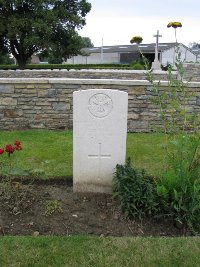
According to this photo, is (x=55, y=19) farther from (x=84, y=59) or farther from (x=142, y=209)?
(x=84, y=59)

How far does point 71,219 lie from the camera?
3791mm

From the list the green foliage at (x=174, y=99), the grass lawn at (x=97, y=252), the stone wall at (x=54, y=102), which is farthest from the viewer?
the stone wall at (x=54, y=102)

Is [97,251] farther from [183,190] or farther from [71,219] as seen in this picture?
[183,190]

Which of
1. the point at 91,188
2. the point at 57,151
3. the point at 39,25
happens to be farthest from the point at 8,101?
the point at 39,25

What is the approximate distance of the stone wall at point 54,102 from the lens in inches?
287

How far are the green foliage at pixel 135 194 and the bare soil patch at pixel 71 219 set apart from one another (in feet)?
0.30

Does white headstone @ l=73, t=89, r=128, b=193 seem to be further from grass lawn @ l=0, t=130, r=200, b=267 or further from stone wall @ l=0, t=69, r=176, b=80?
stone wall @ l=0, t=69, r=176, b=80

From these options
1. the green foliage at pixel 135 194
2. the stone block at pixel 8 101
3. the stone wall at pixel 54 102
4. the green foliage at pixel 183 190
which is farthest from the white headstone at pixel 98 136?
the stone block at pixel 8 101

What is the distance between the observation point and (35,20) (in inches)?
1091

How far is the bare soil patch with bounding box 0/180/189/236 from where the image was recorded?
11.8 feet

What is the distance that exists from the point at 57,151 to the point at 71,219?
2491mm

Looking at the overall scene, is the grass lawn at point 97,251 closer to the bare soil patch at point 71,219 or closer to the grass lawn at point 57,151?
the bare soil patch at point 71,219

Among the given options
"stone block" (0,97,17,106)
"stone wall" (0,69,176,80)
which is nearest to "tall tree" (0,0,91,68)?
"stone wall" (0,69,176,80)

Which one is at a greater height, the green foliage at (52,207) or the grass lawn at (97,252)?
the green foliage at (52,207)
